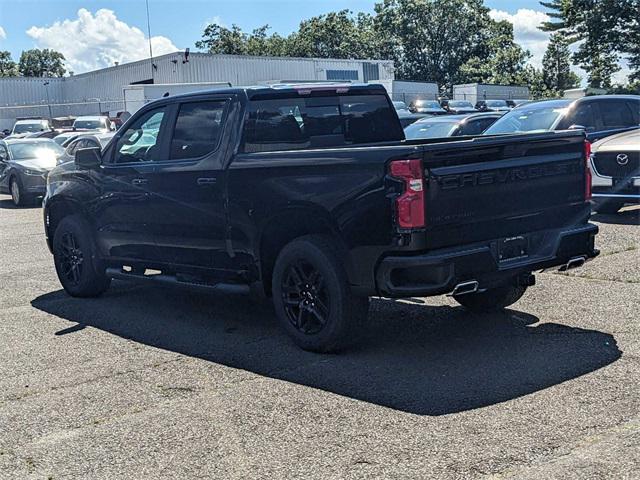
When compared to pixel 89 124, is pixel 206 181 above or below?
below

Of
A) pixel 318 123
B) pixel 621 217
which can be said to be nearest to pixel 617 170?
pixel 621 217

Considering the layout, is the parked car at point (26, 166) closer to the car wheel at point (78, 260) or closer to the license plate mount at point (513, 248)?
the car wheel at point (78, 260)

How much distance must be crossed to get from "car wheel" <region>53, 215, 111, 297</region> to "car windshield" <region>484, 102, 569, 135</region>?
6.67m

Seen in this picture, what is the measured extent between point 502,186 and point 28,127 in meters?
37.2

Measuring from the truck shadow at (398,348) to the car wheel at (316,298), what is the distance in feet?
0.55

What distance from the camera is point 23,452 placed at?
4574mm

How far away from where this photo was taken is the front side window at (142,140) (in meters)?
7.52

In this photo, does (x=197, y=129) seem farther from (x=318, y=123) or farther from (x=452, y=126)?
(x=452, y=126)

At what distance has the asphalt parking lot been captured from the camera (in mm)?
4254

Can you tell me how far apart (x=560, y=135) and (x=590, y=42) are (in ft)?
154

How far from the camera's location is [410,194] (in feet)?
17.4

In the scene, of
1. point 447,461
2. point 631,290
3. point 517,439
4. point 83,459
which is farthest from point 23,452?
point 631,290

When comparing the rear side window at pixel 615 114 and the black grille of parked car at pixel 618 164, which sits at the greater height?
the rear side window at pixel 615 114

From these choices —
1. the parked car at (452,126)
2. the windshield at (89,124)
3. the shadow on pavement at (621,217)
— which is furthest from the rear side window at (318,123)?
the windshield at (89,124)
